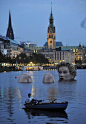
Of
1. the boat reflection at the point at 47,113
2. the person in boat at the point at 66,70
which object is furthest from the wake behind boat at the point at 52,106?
the person in boat at the point at 66,70

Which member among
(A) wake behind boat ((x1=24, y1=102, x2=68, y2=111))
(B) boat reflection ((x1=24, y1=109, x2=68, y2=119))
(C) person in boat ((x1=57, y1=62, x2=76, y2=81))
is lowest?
(B) boat reflection ((x1=24, y1=109, x2=68, y2=119))

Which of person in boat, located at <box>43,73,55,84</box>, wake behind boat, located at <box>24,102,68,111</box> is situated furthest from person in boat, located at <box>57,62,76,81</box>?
wake behind boat, located at <box>24,102,68,111</box>

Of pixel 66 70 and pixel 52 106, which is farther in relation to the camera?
pixel 66 70

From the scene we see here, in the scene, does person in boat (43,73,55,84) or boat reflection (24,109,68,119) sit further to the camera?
person in boat (43,73,55,84)

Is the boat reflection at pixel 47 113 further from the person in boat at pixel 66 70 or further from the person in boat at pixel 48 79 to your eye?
the person in boat at pixel 48 79

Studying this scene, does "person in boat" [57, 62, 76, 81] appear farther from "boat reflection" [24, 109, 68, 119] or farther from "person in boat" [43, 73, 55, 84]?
"boat reflection" [24, 109, 68, 119]

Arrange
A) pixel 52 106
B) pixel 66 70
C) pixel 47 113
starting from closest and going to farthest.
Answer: pixel 47 113, pixel 52 106, pixel 66 70

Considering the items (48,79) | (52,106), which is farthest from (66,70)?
(52,106)

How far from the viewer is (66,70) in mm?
90188

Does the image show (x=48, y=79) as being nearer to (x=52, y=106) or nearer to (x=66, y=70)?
(x=66, y=70)

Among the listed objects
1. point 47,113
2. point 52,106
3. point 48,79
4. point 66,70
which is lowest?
point 47,113

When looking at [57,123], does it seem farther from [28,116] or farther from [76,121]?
[28,116]

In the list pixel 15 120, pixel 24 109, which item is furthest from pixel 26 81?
pixel 15 120

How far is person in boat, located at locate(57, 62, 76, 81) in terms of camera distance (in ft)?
295
